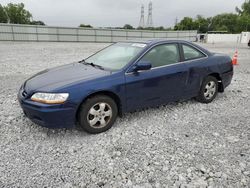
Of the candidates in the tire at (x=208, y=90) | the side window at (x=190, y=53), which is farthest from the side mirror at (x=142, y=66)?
the tire at (x=208, y=90)

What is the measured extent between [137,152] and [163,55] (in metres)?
1.91

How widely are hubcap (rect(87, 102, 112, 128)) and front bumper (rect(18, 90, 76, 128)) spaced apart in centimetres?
29

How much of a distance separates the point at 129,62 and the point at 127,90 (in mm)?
479

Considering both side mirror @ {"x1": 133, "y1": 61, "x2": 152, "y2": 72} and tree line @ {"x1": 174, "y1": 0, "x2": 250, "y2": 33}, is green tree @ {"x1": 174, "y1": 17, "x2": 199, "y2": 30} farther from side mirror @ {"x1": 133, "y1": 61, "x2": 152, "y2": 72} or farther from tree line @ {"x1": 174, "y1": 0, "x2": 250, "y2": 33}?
side mirror @ {"x1": 133, "y1": 61, "x2": 152, "y2": 72}

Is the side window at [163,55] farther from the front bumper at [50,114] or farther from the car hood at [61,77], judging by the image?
the front bumper at [50,114]

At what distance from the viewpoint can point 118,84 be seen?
10.3ft

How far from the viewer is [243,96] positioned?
497 cm

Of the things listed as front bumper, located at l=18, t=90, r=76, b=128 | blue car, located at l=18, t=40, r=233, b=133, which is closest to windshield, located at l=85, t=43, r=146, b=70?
blue car, located at l=18, t=40, r=233, b=133

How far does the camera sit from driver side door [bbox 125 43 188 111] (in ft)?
10.9

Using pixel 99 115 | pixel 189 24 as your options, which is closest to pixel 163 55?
pixel 99 115

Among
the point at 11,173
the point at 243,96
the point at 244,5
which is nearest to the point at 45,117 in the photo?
the point at 11,173

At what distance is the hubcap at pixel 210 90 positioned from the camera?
440cm

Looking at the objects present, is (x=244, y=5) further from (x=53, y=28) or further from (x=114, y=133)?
(x=114, y=133)

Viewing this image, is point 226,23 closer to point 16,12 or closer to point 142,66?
point 16,12
